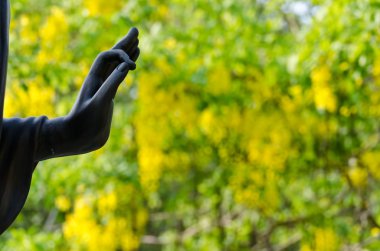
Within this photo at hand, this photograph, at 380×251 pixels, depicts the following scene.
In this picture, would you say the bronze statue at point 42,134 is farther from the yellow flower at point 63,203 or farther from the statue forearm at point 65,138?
the yellow flower at point 63,203

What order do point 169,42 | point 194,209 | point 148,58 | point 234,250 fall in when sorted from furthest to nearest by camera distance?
point 194,209 → point 234,250 → point 169,42 → point 148,58

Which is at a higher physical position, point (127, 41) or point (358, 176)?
point (358, 176)

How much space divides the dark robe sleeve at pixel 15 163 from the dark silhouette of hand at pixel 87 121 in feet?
0.07

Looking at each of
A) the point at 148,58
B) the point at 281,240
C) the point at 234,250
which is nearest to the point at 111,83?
the point at 148,58

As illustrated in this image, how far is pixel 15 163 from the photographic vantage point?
1.33 metres

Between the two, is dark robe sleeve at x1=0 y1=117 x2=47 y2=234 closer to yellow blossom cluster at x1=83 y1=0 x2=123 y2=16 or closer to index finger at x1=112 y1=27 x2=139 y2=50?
index finger at x1=112 y1=27 x2=139 y2=50

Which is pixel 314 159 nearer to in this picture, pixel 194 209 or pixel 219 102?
pixel 219 102

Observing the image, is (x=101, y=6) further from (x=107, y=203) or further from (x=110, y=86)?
(x=110, y=86)

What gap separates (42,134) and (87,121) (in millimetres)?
107

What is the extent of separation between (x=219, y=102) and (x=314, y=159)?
113 centimetres

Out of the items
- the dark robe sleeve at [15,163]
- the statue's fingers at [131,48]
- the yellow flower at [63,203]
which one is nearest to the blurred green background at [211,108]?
the yellow flower at [63,203]

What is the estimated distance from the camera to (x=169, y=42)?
4699 mm

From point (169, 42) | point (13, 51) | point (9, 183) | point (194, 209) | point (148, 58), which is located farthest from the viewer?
point (194, 209)

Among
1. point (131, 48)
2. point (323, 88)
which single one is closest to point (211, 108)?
point (323, 88)
